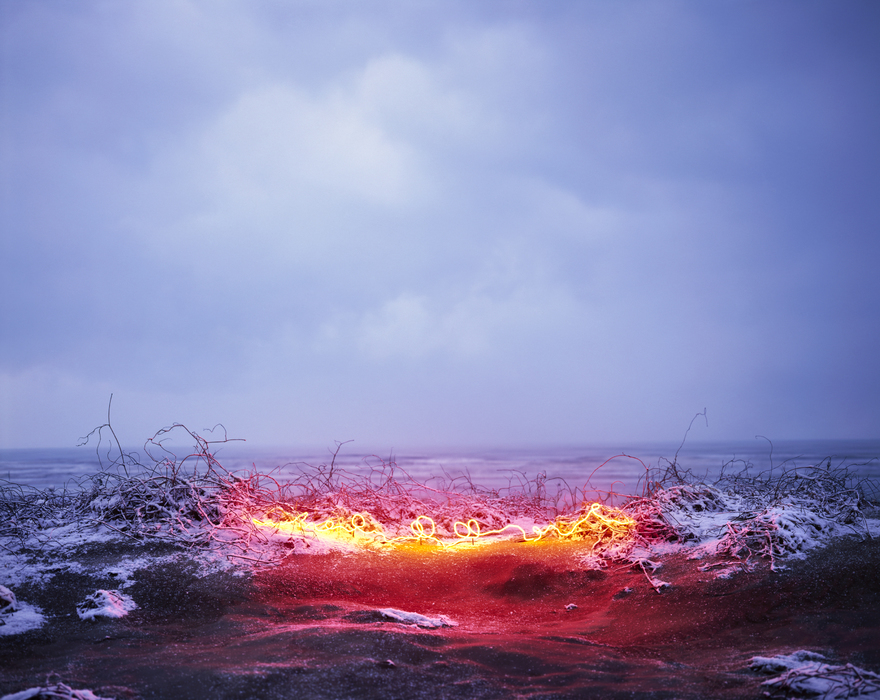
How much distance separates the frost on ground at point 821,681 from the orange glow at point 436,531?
216 centimetres

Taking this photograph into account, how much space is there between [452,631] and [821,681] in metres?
1.65

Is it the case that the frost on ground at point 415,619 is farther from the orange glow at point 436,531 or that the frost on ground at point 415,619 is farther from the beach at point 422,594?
the orange glow at point 436,531

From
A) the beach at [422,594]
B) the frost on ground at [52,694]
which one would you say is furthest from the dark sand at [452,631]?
the frost on ground at [52,694]

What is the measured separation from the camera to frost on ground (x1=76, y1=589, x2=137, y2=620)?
307 cm

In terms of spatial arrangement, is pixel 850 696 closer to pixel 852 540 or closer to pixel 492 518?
pixel 852 540

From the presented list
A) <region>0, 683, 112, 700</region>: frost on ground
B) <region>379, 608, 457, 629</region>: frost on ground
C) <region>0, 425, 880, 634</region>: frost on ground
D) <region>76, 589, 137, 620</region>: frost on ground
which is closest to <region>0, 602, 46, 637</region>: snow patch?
<region>0, 425, 880, 634</region>: frost on ground

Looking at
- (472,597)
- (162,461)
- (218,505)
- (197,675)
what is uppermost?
(162,461)

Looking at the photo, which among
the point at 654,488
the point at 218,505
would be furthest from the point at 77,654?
the point at 654,488

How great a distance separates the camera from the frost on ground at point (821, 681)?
2.12 meters

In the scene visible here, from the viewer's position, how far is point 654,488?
203 inches

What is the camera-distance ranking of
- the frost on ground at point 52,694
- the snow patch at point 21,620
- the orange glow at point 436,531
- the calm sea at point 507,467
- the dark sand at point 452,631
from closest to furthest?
the frost on ground at point 52,694 < the dark sand at point 452,631 < the snow patch at point 21,620 < the orange glow at point 436,531 < the calm sea at point 507,467

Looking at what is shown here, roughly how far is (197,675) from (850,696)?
2.47m

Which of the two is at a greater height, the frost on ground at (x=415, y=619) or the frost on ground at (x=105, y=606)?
the frost on ground at (x=105, y=606)

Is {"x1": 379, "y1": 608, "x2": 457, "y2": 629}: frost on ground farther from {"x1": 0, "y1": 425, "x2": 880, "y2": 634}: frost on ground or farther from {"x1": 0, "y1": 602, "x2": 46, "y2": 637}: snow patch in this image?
{"x1": 0, "y1": 602, "x2": 46, "y2": 637}: snow patch
